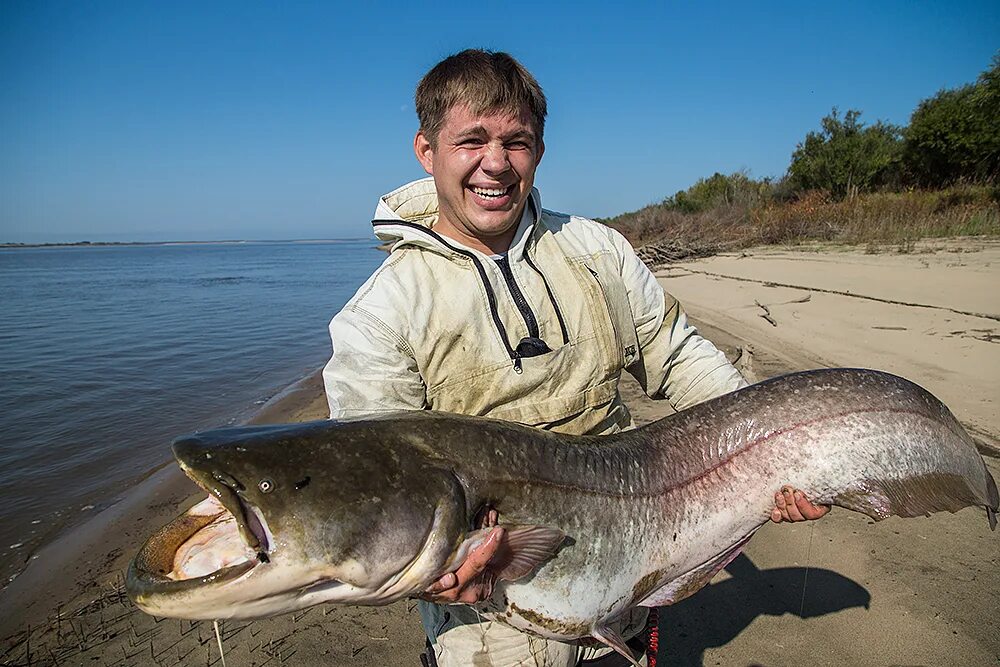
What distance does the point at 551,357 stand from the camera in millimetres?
2371

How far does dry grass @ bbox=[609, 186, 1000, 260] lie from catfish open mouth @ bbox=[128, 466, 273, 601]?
1846 centimetres

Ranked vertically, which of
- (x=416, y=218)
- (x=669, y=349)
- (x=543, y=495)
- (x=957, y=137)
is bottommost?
(x=543, y=495)

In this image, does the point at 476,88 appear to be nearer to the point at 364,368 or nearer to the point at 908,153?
the point at 364,368

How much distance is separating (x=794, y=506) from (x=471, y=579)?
139cm

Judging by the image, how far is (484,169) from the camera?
2346 mm

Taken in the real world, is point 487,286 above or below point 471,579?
above

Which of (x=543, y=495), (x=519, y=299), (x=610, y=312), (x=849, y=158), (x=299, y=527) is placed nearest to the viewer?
(x=299, y=527)

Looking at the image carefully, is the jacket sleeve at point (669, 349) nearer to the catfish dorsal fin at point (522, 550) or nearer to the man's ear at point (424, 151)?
the man's ear at point (424, 151)

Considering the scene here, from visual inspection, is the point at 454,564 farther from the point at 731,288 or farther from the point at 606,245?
the point at 731,288

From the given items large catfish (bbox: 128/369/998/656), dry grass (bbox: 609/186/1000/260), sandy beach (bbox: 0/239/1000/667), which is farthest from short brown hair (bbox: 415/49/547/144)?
dry grass (bbox: 609/186/1000/260)

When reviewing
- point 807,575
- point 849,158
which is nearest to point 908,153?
point 849,158

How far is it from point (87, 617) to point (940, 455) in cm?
490

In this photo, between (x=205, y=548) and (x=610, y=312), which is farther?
(x=610, y=312)

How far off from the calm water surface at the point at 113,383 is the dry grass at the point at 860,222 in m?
16.2
